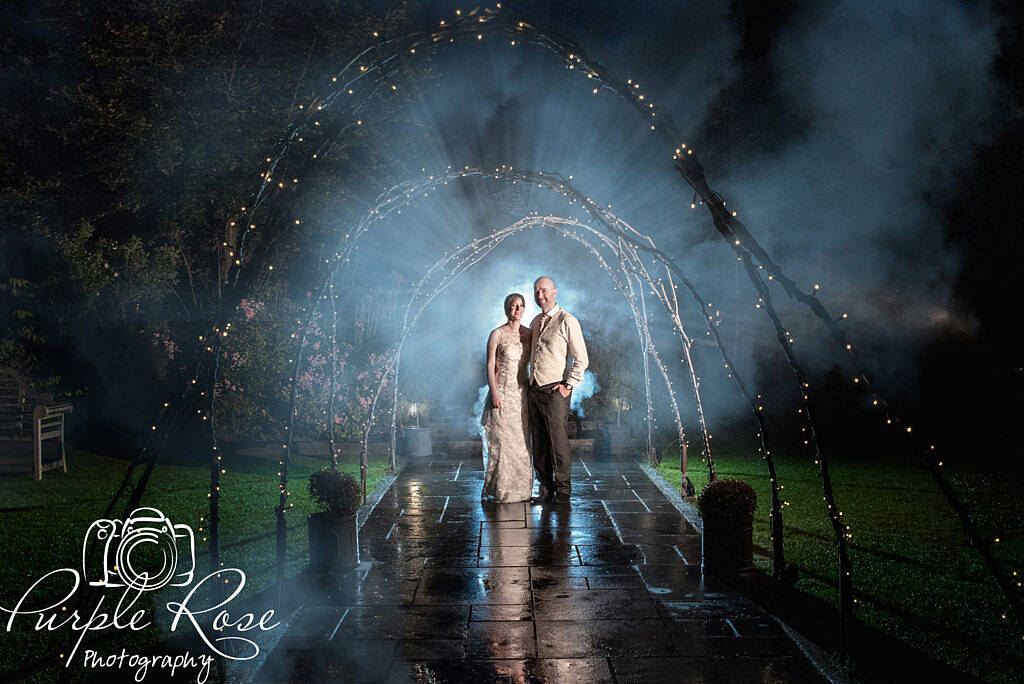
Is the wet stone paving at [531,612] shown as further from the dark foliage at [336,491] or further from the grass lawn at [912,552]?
the grass lawn at [912,552]

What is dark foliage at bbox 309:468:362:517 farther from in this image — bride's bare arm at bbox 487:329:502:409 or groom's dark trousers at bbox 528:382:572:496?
groom's dark trousers at bbox 528:382:572:496

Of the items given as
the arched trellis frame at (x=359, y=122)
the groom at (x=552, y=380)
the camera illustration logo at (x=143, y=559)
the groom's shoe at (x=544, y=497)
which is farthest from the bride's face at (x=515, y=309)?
the camera illustration logo at (x=143, y=559)

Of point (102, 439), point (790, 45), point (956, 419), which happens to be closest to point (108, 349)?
point (102, 439)

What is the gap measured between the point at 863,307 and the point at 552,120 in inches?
332

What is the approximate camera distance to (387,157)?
62.4ft

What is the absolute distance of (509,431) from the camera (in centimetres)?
835

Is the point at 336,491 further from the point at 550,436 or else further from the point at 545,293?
the point at 545,293

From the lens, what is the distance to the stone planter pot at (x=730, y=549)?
556 cm

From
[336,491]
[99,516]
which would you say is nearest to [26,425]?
[99,516]

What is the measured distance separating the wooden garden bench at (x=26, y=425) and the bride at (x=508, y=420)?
18.3 ft

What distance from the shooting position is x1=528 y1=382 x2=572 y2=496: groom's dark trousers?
823 cm

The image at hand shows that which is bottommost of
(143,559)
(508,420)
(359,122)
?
(143,559)

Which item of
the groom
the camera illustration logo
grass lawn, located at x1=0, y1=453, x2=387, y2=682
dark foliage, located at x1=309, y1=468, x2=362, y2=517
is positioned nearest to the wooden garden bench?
grass lawn, located at x1=0, y1=453, x2=387, y2=682

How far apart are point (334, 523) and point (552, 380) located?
3.03 meters
